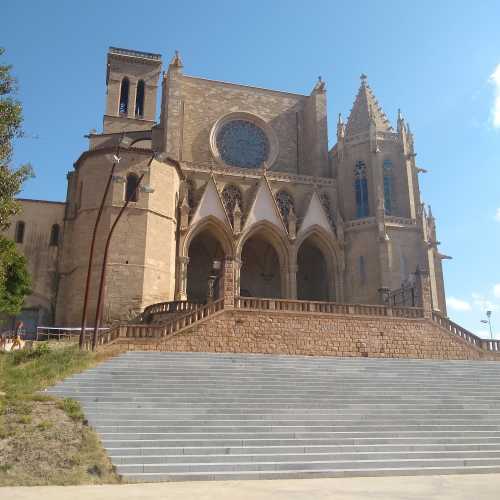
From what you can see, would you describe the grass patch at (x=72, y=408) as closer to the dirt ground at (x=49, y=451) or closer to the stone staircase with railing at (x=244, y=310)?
the dirt ground at (x=49, y=451)

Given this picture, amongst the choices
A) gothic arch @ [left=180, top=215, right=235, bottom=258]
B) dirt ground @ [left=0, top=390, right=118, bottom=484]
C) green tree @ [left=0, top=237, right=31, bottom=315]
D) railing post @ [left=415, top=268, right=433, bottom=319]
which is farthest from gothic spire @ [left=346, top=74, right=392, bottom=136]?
dirt ground @ [left=0, top=390, right=118, bottom=484]

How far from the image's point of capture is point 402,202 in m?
29.9

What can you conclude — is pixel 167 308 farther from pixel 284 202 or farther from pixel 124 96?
pixel 124 96

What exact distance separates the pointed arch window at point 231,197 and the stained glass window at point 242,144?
11.1ft

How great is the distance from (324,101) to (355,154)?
205 inches

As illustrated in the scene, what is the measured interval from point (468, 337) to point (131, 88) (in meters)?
28.7

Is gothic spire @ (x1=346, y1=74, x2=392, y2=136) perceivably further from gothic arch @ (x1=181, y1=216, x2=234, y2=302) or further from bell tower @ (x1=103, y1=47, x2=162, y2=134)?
bell tower @ (x1=103, y1=47, x2=162, y2=134)

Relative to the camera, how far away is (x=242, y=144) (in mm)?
33219

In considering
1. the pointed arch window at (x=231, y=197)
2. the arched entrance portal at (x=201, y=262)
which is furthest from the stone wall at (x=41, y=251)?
the pointed arch window at (x=231, y=197)

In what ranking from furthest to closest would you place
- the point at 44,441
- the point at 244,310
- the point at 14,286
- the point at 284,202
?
the point at 284,202, the point at 14,286, the point at 244,310, the point at 44,441

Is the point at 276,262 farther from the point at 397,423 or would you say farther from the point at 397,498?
the point at 397,498

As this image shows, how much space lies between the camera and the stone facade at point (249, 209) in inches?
965

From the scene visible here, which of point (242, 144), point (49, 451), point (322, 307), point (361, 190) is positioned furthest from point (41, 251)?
point (49, 451)

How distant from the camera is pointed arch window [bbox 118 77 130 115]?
38281 mm
